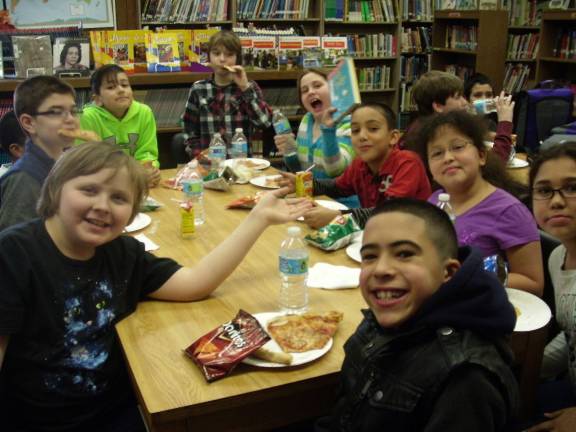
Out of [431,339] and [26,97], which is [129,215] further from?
[26,97]

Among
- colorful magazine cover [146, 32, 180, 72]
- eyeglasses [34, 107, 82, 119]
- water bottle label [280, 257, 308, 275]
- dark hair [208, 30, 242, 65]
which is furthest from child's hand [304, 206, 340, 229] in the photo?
colorful magazine cover [146, 32, 180, 72]

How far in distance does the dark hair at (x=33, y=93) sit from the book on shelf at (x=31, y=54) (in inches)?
86.0

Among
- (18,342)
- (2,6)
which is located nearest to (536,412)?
(18,342)

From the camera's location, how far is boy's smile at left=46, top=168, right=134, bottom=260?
4.83 feet

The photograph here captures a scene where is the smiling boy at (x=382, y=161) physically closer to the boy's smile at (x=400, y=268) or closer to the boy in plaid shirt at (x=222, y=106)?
the boy's smile at (x=400, y=268)

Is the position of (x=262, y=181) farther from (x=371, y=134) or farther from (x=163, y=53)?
(x=163, y=53)

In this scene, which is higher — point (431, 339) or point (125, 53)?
point (125, 53)

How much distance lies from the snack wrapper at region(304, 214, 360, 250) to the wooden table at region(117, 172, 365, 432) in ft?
0.21

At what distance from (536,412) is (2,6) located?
5.27m

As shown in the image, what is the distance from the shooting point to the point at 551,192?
1658mm

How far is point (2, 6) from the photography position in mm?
5121

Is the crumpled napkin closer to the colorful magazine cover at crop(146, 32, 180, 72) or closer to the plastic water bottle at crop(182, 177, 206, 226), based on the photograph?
the plastic water bottle at crop(182, 177, 206, 226)

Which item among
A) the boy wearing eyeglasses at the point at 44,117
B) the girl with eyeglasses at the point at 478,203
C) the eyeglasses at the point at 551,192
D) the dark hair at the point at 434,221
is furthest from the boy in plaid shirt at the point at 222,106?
the dark hair at the point at 434,221

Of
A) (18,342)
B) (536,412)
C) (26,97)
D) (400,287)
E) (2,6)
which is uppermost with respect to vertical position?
(2,6)
